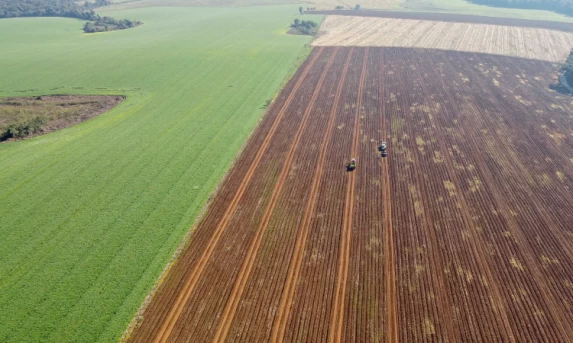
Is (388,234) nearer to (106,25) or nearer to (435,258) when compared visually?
(435,258)

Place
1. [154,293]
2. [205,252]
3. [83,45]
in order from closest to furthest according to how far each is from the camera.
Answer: [154,293] → [205,252] → [83,45]

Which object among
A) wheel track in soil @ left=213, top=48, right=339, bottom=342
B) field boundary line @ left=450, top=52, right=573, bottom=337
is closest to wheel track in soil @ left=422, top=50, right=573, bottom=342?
field boundary line @ left=450, top=52, right=573, bottom=337

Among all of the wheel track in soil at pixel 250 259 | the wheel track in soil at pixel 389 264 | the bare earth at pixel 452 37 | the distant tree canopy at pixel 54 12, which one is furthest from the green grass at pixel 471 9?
the wheel track in soil at pixel 389 264

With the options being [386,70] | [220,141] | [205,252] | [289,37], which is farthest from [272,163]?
[289,37]

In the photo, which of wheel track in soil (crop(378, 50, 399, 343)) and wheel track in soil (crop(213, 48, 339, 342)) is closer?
wheel track in soil (crop(378, 50, 399, 343))

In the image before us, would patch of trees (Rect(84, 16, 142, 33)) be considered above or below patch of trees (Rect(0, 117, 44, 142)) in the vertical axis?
above

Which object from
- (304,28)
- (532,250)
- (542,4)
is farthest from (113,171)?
(542,4)

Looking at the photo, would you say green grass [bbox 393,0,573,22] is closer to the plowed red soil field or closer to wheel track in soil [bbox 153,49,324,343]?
the plowed red soil field

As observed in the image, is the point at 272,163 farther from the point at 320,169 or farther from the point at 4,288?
the point at 4,288
